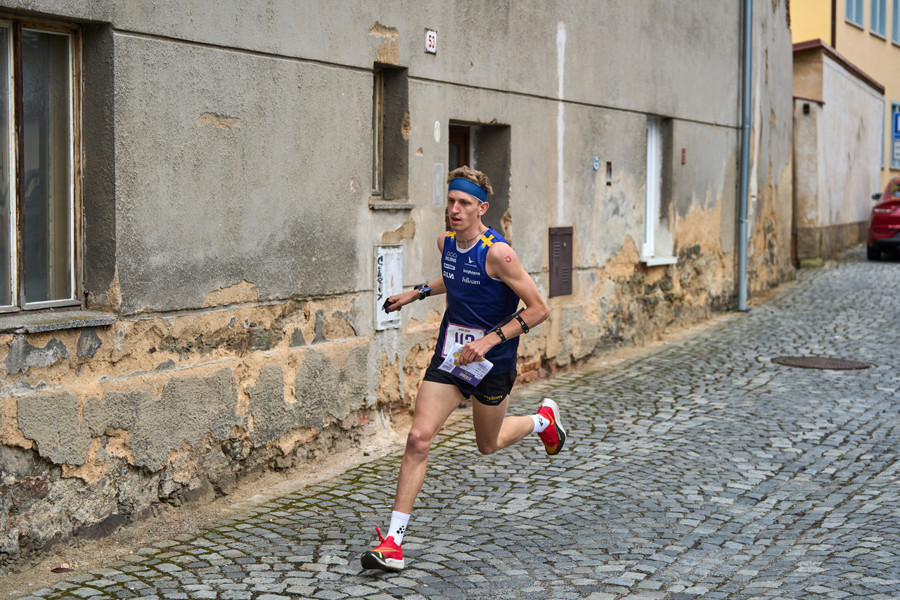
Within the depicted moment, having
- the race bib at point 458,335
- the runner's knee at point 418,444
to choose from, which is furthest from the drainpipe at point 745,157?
the runner's knee at point 418,444

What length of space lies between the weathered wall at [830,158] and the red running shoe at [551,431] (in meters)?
15.8

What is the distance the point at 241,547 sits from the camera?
18.2 ft

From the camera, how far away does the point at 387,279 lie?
7.89m

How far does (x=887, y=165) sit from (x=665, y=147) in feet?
70.3

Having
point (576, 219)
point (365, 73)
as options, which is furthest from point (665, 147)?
point (365, 73)

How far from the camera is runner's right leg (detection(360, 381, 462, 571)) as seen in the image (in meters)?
5.12

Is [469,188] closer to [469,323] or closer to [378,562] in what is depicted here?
[469,323]

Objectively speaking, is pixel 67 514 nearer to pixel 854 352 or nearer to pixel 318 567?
pixel 318 567

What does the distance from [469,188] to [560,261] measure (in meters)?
5.02

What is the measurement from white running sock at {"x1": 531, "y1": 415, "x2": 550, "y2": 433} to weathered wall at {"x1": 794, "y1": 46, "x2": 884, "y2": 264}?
52.2 feet

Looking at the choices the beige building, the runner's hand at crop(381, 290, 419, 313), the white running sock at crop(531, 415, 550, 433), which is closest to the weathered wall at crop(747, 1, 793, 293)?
the beige building

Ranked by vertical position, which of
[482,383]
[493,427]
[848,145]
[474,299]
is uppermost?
[848,145]

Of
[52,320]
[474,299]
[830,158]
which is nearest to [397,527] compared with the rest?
[474,299]

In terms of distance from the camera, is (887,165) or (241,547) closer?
(241,547)
